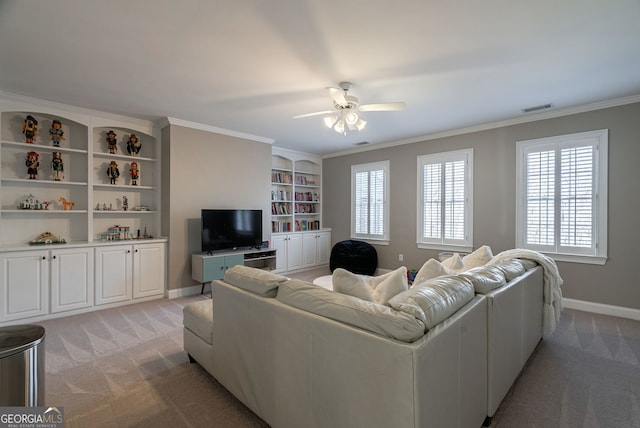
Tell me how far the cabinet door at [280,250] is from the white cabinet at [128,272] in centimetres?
204

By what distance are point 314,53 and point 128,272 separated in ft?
12.3

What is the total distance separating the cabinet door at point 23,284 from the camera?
Result: 3.23m

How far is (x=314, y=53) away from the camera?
2.54 metres

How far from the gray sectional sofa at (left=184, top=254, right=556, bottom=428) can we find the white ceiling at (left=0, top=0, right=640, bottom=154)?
181 cm

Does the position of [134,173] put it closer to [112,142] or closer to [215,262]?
[112,142]

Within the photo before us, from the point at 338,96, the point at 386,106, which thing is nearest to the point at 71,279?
the point at 338,96

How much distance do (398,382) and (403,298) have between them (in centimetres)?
40

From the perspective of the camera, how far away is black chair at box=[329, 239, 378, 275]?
576 centimetres

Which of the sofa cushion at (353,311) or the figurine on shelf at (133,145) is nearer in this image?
the sofa cushion at (353,311)

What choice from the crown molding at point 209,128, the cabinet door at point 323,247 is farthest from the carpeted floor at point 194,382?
the cabinet door at point 323,247

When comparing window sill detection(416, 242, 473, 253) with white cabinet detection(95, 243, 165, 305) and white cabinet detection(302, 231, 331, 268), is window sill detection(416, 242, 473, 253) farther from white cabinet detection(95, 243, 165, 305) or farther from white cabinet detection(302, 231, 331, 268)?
white cabinet detection(95, 243, 165, 305)

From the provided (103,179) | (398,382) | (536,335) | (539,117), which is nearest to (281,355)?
(398,382)

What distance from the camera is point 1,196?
357cm

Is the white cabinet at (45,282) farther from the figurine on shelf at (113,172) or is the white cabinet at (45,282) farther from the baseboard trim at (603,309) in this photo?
the baseboard trim at (603,309)
